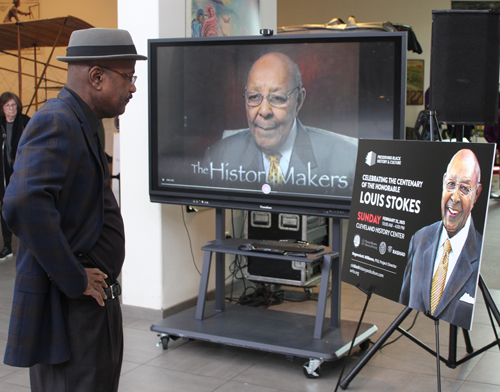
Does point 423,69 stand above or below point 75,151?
above

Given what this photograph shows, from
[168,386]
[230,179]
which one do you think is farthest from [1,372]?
[230,179]

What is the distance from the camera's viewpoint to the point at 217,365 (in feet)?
11.1

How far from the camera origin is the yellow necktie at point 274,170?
343cm

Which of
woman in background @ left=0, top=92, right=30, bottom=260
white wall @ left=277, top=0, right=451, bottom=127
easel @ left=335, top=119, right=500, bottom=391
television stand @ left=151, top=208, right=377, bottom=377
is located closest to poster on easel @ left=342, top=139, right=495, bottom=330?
easel @ left=335, top=119, right=500, bottom=391

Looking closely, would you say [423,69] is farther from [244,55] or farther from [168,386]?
[168,386]

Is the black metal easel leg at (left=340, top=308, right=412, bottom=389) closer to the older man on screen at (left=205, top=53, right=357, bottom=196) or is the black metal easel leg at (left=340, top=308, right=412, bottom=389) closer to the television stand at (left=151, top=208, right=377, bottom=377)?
the television stand at (left=151, top=208, right=377, bottom=377)

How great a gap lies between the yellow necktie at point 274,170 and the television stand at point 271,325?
444 millimetres

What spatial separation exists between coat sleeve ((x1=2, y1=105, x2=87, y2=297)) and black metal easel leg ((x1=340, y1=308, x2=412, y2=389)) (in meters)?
1.70

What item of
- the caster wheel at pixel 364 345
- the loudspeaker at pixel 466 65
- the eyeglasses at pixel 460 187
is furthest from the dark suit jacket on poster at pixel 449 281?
the caster wheel at pixel 364 345

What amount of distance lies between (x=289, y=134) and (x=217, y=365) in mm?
1407

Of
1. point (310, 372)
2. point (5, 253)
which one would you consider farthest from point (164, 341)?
point (5, 253)

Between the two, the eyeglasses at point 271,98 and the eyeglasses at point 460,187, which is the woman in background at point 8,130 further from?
the eyeglasses at point 460,187

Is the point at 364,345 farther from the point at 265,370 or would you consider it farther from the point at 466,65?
the point at 466,65

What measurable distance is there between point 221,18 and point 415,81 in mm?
9716
